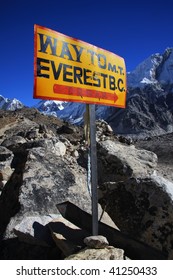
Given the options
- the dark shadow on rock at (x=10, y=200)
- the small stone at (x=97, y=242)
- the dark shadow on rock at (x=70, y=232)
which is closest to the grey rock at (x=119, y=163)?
the dark shadow on rock at (x=10, y=200)

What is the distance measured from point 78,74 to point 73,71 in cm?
8

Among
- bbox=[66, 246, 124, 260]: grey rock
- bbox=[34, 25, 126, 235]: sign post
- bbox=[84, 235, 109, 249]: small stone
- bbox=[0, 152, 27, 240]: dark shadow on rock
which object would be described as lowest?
bbox=[66, 246, 124, 260]: grey rock

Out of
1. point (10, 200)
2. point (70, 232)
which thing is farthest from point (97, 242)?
point (10, 200)

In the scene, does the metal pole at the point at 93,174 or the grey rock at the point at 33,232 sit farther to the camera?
the grey rock at the point at 33,232

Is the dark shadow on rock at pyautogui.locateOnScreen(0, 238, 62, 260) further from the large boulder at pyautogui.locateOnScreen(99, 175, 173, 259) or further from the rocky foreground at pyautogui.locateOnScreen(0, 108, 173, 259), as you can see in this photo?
the large boulder at pyautogui.locateOnScreen(99, 175, 173, 259)

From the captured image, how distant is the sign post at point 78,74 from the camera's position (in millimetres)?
4117

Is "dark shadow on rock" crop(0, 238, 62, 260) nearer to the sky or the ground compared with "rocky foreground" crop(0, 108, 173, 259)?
nearer to the ground

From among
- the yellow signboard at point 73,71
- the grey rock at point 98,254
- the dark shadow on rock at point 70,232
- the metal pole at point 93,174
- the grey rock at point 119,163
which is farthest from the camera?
the grey rock at point 119,163

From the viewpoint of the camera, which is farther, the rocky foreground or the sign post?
the rocky foreground

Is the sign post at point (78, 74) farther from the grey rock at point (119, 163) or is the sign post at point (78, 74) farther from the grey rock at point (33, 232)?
the grey rock at point (119, 163)

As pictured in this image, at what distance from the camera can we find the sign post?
162 inches

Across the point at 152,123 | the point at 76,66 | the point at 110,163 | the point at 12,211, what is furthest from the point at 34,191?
the point at 152,123

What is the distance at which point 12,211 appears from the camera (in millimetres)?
5512

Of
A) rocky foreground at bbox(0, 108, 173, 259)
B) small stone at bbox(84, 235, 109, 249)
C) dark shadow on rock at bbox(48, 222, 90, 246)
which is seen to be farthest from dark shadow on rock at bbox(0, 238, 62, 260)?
small stone at bbox(84, 235, 109, 249)
